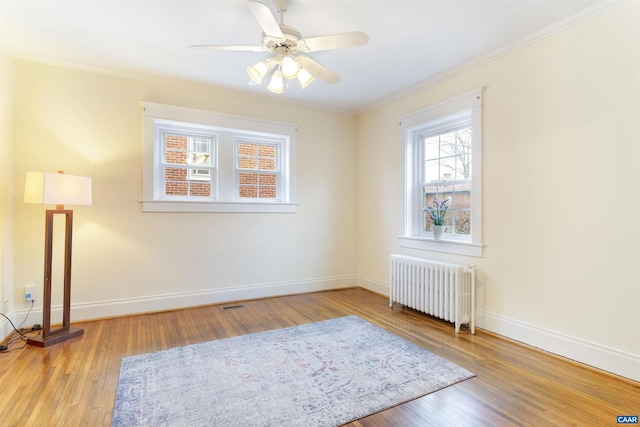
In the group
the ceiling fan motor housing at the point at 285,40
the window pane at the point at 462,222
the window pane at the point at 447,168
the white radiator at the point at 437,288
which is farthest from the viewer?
the window pane at the point at 447,168

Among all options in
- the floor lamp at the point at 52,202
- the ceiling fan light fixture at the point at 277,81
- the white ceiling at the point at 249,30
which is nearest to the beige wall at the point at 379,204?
the white ceiling at the point at 249,30

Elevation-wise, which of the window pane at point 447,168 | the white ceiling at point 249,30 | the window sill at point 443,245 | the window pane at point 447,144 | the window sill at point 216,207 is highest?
the white ceiling at point 249,30

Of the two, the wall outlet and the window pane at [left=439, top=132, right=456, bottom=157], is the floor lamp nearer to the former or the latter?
the wall outlet

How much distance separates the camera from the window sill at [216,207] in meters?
3.55

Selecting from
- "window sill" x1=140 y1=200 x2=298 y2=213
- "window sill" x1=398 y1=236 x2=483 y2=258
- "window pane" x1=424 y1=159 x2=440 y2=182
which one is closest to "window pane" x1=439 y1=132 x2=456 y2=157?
"window pane" x1=424 y1=159 x2=440 y2=182

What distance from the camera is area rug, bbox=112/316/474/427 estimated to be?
1755 mm

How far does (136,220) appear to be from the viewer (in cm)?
348

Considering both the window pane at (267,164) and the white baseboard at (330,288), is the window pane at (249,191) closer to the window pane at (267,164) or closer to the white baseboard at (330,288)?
the window pane at (267,164)

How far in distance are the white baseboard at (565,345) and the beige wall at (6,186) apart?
177 inches

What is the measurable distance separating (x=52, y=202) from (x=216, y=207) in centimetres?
161

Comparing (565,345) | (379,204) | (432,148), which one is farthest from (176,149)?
(565,345)

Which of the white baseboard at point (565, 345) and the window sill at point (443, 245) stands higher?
the window sill at point (443, 245)

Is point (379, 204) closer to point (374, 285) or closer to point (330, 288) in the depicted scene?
point (374, 285)

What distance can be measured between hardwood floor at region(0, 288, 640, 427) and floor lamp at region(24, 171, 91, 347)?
12cm
